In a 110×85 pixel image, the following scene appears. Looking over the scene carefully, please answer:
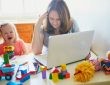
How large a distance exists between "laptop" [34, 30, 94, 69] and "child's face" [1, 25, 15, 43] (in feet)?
1.55

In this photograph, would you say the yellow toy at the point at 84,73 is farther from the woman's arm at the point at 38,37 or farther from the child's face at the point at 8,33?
the child's face at the point at 8,33

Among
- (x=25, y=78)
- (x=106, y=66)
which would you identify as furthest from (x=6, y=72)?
(x=106, y=66)

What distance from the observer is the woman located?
1.41 m

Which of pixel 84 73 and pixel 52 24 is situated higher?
pixel 52 24

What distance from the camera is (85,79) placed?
990 mm

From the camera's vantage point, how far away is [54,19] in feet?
4.61

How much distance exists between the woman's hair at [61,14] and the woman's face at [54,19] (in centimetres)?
2

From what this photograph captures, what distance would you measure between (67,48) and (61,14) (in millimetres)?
392

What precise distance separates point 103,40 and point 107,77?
49 cm

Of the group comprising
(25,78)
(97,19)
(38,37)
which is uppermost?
(97,19)

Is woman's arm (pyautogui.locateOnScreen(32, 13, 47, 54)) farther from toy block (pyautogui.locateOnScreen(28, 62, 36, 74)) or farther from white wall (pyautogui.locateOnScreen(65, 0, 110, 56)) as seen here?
white wall (pyautogui.locateOnScreen(65, 0, 110, 56))

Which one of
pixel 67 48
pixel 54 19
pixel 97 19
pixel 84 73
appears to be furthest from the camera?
pixel 97 19

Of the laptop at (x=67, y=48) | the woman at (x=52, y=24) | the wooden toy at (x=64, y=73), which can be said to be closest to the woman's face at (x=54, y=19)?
the woman at (x=52, y=24)

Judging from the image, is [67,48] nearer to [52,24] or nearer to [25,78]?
[25,78]
